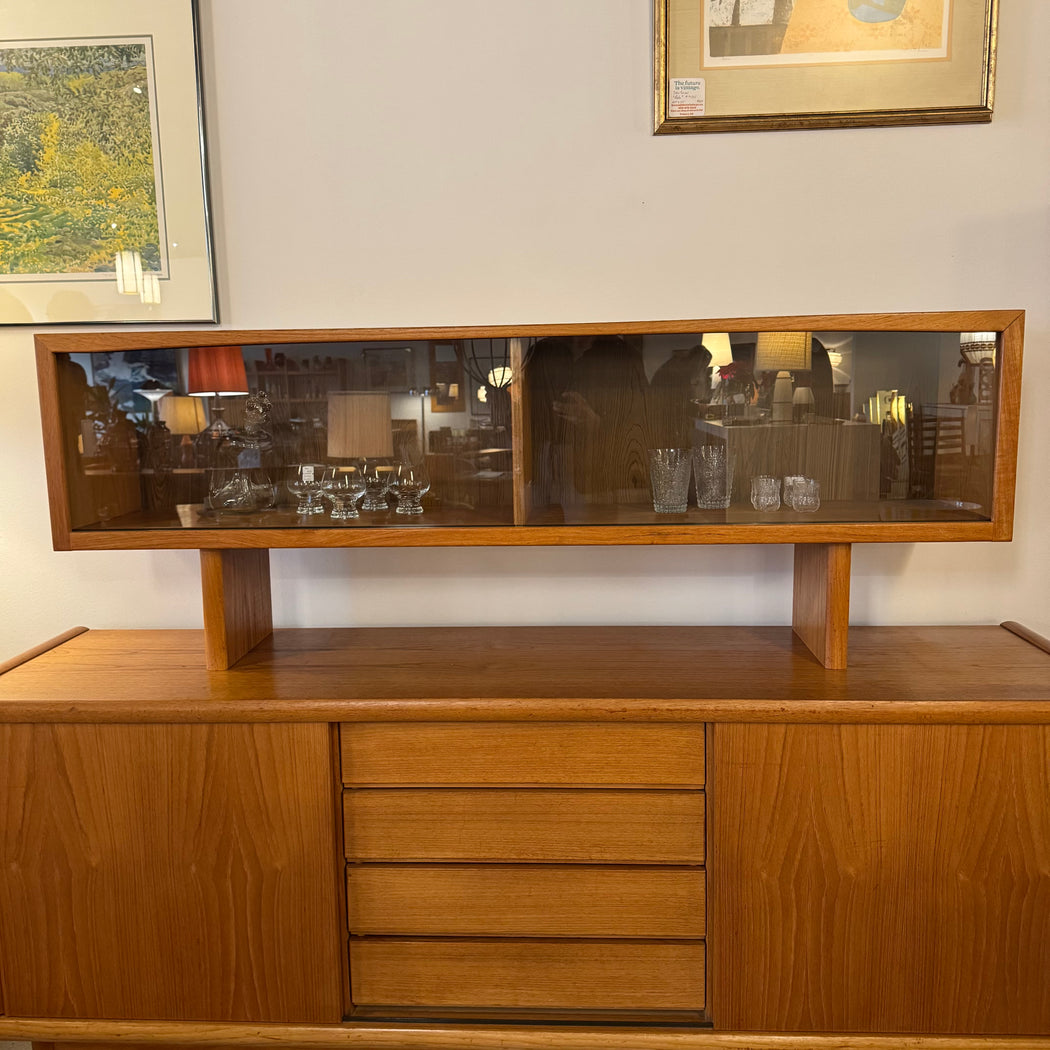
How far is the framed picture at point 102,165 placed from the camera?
1771 mm

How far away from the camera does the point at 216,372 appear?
1590 millimetres

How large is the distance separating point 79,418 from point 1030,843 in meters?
1.82

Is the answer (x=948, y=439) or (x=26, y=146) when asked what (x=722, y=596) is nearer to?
(x=948, y=439)

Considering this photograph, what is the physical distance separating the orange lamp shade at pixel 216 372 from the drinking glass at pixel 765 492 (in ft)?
3.16

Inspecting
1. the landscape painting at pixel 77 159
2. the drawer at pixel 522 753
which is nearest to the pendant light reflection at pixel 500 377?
the drawer at pixel 522 753

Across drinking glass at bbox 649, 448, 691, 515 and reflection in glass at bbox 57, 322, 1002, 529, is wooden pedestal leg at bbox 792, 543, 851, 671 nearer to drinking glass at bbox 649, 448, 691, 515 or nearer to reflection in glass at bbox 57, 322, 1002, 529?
reflection in glass at bbox 57, 322, 1002, 529

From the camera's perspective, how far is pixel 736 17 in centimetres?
171

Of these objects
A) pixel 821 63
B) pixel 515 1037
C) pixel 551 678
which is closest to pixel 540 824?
pixel 551 678

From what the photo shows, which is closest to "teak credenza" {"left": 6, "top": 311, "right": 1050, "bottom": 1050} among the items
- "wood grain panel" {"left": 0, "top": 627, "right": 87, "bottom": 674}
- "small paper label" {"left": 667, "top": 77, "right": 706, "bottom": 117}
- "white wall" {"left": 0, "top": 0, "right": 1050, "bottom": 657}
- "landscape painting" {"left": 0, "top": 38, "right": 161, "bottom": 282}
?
"wood grain panel" {"left": 0, "top": 627, "right": 87, "bottom": 674}

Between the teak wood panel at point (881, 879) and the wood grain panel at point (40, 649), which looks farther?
the wood grain panel at point (40, 649)

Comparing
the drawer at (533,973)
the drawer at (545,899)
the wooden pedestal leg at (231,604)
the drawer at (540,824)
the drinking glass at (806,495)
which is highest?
the drinking glass at (806,495)

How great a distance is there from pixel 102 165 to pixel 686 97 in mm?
1227

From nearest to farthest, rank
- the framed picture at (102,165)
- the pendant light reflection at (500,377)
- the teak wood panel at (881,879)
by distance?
the teak wood panel at (881,879), the pendant light reflection at (500,377), the framed picture at (102,165)

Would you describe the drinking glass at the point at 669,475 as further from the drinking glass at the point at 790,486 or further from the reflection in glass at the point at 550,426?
the drinking glass at the point at 790,486
